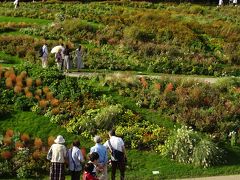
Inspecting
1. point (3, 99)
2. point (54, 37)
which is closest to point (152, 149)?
point (3, 99)

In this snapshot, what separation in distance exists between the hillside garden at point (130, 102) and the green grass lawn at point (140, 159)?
0.10 ft

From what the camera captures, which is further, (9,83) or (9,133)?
(9,83)

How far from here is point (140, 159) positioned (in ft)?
60.5

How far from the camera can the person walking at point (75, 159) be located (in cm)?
1451

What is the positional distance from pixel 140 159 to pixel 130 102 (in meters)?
4.13

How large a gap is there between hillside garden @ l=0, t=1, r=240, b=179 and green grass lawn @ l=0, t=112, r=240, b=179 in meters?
0.03

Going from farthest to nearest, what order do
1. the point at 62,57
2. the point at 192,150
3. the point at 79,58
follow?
1. the point at 79,58
2. the point at 62,57
3. the point at 192,150

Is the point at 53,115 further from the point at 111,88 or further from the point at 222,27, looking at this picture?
the point at 222,27

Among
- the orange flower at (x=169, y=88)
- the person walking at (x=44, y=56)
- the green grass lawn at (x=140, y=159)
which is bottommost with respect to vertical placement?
the green grass lawn at (x=140, y=159)

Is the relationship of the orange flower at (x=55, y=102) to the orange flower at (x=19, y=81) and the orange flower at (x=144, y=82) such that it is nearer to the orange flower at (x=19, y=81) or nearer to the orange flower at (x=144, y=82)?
the orange flower at (x=19, y=81)

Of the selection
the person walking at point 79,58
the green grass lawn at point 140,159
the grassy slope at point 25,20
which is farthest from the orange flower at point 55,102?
the grassy slope at point 25,20

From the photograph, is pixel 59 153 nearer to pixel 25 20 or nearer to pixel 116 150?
pixel 116 150

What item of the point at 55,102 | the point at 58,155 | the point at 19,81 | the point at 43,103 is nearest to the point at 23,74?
the point at 19,81

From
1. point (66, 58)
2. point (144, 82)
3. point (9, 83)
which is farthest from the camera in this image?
point (66, 58)
